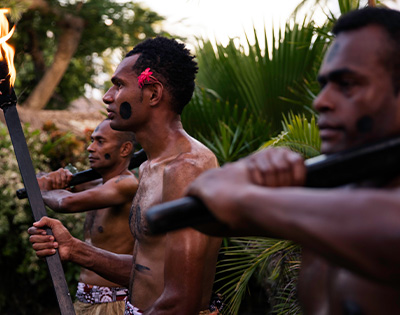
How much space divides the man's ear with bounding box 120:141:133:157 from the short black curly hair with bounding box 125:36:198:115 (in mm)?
1262

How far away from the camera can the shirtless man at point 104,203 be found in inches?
Result: 153

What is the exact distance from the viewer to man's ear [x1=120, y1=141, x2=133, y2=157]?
419 cm

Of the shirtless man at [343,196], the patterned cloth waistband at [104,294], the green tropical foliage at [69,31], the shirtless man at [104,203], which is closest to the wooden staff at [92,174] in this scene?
the shirtless man at [104,203]

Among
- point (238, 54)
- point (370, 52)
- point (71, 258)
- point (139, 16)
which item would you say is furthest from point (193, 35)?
point (139, 16)

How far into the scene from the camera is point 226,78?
553 centimetres

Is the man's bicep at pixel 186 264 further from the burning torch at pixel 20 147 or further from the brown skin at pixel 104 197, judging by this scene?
the brown skin at pixel 104 197

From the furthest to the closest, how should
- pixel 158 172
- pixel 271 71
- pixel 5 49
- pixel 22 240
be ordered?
pixel 22 240, pixel 271 71, pixel 5 49, pixel 158 172

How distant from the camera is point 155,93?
9.64 ft

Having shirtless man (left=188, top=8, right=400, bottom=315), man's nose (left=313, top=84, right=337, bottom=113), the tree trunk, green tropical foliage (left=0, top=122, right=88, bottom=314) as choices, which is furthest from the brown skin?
the tree trunk

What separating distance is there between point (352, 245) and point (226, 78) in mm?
4547

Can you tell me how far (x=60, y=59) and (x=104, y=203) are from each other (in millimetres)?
10886

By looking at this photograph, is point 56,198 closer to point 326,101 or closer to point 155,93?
point 155,93

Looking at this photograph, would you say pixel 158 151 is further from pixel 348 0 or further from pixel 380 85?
pixel 348 0

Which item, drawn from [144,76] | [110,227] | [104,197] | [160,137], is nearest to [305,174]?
[160,137]
